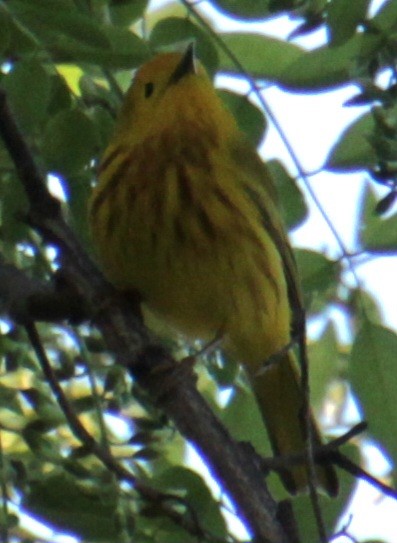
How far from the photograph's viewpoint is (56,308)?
295 centimetres

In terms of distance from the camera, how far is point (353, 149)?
3.33 metres

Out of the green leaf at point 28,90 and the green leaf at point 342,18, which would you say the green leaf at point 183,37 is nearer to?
the green leaf at point 28,90

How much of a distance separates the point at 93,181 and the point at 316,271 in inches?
32.1

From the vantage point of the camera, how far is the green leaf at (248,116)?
137 inches

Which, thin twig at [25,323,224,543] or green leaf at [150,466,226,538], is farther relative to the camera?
green leaf at [150,466,226,538]

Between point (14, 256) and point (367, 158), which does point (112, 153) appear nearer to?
point (14, 256)

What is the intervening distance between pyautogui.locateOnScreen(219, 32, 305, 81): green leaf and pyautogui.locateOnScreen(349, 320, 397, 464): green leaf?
830 mm

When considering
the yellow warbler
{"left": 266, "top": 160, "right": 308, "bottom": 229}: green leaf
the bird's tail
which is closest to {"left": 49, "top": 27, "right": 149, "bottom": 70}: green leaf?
the yellow warbler

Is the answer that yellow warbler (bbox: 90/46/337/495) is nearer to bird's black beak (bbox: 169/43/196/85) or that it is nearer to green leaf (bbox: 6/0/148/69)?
bird's black beak (bbox: 169/43/196/85)

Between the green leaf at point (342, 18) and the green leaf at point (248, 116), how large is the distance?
695 mm

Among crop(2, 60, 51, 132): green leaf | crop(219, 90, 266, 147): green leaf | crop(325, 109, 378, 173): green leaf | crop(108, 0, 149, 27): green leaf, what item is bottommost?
crop(325, 109, 378, 173): green leaf

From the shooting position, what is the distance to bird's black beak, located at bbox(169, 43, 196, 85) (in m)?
3.38

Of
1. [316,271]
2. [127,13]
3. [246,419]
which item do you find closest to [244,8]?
[127,13]

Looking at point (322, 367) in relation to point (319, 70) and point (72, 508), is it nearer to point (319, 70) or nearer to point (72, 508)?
point (319, 70)
